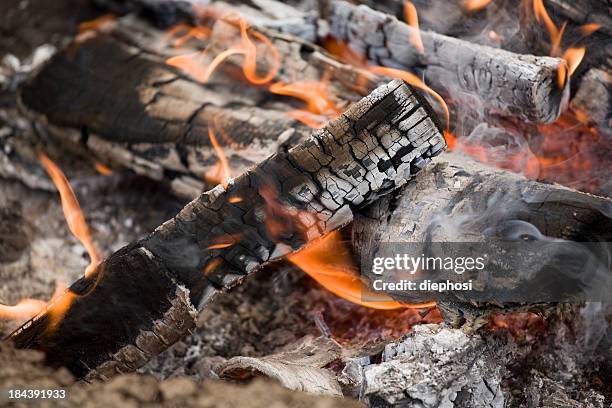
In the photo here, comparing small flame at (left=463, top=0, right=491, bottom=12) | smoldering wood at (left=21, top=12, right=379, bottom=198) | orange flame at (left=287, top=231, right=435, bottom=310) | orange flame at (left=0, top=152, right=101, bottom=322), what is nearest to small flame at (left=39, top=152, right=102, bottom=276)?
orange flame at (left=0, top=152, right=101, bottom=322)

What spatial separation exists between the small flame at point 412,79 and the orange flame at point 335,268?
0.66 m

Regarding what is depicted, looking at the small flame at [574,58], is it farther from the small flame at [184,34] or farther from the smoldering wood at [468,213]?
the small flame at [184,34]

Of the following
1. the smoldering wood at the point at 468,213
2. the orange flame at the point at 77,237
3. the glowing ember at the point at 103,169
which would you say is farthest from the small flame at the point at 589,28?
the glowing ember at the point at 103,169

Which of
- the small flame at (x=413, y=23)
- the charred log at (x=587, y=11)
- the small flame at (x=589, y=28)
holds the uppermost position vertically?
the charred log at (x=587, y=11)

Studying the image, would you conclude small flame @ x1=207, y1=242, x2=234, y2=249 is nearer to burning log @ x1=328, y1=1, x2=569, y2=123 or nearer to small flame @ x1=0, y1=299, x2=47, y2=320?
small flame @ x1=0, y1=299, x2=47, y2=320

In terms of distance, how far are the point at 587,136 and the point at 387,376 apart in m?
1.34

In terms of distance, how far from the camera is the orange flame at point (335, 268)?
2604 mm

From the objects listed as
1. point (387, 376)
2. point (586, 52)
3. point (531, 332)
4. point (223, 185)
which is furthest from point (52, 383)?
point (586, 52)

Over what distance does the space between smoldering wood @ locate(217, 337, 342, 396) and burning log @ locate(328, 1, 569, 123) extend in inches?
43.7

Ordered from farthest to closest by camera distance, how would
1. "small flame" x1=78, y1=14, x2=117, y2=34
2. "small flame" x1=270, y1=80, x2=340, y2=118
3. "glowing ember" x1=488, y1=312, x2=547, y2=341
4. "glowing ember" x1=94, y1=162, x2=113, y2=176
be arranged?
1. "small flame" x1=78, y1=14, x2=117, y2=34
2. "glowing ember" x1=94, y1=162, x2=113, y2=176
3. "small flame" x1=270, y1=80, x2=340, y2=118
4. "glowing ember" x1=488, y1=312, x2=547, y2=341

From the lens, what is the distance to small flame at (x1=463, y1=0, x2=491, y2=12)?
2838 millimetres

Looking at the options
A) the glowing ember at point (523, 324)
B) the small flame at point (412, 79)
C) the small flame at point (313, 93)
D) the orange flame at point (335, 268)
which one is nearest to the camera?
the glowing ember at point (523, 324)

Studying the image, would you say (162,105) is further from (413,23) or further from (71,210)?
(413,23)

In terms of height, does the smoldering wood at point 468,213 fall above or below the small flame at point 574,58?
below
